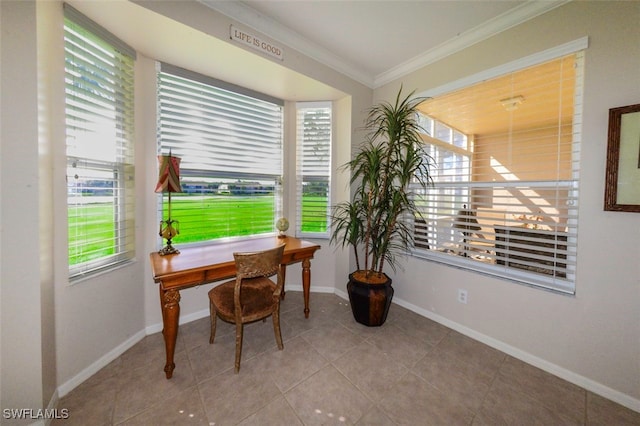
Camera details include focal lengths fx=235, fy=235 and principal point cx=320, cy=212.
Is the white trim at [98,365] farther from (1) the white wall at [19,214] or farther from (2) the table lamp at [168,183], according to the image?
(2) the table lamp at [168,183]

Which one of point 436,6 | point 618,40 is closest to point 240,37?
point 436,6

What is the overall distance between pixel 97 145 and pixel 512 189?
126 inches

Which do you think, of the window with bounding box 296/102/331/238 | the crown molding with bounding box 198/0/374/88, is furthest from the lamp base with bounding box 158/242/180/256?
the crown molding with bounding box 198/0/374/88

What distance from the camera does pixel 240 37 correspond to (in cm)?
185

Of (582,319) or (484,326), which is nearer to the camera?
(582,319)

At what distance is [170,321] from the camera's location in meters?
1.58

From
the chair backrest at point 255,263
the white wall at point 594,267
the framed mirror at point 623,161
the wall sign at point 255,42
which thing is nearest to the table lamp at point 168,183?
the chair backrest at point 255,263

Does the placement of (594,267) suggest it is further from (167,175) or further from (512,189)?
(167,175)

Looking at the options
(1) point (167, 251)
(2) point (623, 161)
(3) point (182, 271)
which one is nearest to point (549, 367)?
(2) point (623, 161)

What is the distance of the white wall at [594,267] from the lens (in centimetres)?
140

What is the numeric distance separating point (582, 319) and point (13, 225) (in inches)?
130

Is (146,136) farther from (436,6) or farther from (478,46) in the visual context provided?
(478,46)

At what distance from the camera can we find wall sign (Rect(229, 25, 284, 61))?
1.82 metres

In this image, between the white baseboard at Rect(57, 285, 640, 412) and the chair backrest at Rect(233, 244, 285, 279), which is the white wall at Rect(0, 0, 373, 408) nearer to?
the white baseboard at Rect(57, 285, 640, 412)
